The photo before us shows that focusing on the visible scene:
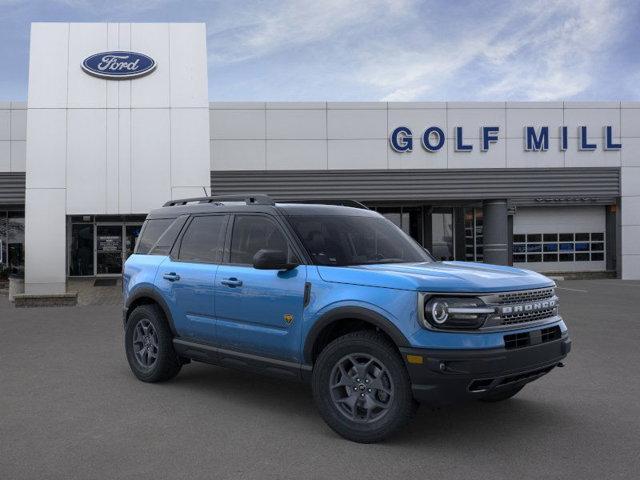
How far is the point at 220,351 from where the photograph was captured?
5.91 meters

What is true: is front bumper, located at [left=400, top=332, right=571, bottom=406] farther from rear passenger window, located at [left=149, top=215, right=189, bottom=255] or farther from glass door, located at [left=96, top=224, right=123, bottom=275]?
glass door, located at [left=96, top=224, right=123, bottom=275]

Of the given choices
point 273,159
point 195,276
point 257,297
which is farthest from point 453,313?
point 273,159

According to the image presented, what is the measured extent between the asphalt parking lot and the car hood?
3.88ft

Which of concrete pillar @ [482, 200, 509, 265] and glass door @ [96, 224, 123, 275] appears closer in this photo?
concrete pillar @ [482, 200, 509, 265]

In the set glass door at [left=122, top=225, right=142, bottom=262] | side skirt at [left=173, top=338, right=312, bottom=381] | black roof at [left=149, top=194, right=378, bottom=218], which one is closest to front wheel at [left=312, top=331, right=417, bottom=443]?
side skirt at [left=173, top=338, right=312, bottom=381]

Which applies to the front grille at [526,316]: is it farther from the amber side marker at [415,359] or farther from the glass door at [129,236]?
the glass door at [129,236]

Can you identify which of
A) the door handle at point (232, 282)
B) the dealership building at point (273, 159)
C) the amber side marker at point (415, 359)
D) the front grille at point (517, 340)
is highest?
the dealership building at point (273, 159)

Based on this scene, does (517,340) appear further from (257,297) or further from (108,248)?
(108,248)

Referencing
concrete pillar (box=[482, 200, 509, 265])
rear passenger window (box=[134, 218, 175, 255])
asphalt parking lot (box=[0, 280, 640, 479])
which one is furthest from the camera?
concrete pillar (box=[482, 200, 509, 265])

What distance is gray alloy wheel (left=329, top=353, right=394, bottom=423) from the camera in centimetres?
471

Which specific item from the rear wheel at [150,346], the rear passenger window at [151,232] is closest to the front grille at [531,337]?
the rear wheel at [150,346]

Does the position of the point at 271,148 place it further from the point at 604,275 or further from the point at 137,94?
the point at 604,275

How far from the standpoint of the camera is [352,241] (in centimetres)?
571

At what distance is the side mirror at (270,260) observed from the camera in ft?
16.7
